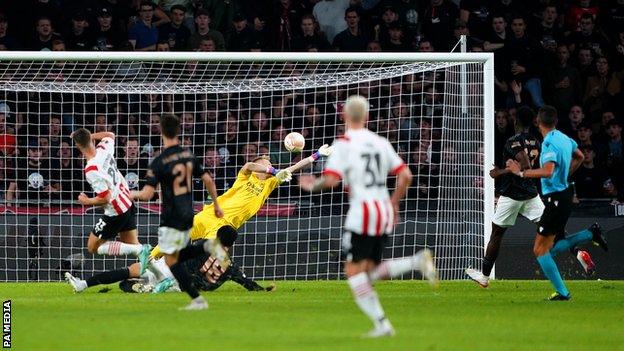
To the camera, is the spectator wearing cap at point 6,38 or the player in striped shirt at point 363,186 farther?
the spectator wearing cap at point 6,38

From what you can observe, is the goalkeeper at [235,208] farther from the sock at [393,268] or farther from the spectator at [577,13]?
the spectator at [577,13]

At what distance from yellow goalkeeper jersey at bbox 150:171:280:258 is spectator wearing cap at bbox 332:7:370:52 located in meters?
5.23

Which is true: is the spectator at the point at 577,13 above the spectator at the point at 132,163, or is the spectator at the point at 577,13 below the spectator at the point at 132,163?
above

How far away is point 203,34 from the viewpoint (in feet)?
68.4

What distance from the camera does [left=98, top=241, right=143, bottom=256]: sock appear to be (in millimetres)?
15211

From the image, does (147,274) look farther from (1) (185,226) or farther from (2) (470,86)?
(2) (470,86)

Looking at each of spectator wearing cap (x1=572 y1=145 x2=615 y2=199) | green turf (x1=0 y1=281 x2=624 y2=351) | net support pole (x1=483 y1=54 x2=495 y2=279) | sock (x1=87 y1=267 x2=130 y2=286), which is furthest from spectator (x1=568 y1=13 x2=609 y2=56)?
sock (x1=87 y1=267 x2=130 y2=286)

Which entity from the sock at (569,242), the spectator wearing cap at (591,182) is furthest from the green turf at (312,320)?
the spectator wearing cap at (591,182)

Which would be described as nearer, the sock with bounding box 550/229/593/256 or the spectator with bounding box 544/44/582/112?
the sock with bounding box 550/229/593/256

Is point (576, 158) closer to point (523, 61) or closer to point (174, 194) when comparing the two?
point (174, 194)

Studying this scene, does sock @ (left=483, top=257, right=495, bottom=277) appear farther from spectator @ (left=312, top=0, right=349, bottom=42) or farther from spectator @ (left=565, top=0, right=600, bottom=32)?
spectator @ (left=565, top=0, right=600, bottom=32)

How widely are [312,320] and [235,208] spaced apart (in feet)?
14.4

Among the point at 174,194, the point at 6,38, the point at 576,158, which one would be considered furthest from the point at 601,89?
the point at 174,194

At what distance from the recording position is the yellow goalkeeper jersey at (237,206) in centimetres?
1622
